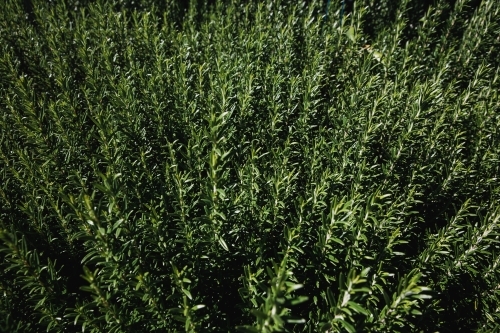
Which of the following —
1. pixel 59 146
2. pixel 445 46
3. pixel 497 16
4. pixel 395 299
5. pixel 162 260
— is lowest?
pixel 162 260

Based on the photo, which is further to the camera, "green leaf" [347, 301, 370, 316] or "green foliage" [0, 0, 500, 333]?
"green foliage" [0, 0, 500, 333]

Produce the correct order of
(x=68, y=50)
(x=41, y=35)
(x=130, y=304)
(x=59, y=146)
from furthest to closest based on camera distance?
(x=41, y=35) → (x=68, y=50) → (x=59, y=146) → (x=130, y=304)

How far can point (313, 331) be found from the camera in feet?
6.57

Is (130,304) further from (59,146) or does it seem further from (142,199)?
(59,146)

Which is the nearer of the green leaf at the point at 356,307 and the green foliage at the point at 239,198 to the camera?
the green leaf at the point at 356,307

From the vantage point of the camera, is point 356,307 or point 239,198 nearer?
point 356,307

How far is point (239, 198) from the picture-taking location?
221 centimetres

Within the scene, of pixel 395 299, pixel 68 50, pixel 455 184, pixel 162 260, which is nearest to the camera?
pixel 395 299

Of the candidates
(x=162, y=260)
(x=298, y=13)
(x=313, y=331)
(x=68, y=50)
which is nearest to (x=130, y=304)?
(x=162, y=260)

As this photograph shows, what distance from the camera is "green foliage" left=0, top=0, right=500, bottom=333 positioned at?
1884 millimetres

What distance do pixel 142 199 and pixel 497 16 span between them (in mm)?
4092

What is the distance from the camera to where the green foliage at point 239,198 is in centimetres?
188

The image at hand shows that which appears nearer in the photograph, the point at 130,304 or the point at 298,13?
the point at 130,304

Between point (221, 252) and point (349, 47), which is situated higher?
point (349, 47)
